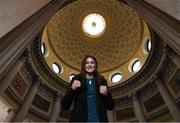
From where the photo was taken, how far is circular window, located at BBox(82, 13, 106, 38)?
2366 centimetres

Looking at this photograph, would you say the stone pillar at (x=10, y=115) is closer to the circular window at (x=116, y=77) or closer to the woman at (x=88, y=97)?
the circular window at (x=116, y=77)

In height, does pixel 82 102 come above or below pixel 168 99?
below

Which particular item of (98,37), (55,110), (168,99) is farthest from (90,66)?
(98,37)

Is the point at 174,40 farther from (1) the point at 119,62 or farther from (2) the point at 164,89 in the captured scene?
(1) the point at 119,62

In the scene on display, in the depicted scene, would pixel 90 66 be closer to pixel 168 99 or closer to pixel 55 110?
pixel 168 99

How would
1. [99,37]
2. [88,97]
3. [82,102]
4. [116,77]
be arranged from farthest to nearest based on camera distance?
[99,37] < [116,77] < [88,97] < [82,102]

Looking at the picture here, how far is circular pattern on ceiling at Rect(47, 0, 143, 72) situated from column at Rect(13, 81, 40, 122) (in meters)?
6.13

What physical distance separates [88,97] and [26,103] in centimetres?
1352

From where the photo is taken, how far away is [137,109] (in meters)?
17.2

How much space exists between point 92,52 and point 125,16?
5106mm

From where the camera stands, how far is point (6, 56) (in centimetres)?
690

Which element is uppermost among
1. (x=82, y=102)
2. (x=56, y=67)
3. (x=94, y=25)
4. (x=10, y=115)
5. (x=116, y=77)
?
(x=94, y=25)

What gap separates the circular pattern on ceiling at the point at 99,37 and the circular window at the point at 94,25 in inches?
13.3

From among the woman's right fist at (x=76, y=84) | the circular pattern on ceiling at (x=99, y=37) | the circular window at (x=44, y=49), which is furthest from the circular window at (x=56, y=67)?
the woman's right fist at (x=76, y=84)
